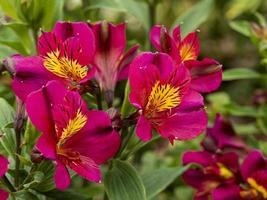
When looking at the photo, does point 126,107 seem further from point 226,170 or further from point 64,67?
point 226,170

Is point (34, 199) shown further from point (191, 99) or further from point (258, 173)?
point (258, 173)

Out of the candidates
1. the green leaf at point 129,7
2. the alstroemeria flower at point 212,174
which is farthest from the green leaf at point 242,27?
the alstroemeria flower at point 212,174

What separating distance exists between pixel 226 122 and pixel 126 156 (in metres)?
0.30

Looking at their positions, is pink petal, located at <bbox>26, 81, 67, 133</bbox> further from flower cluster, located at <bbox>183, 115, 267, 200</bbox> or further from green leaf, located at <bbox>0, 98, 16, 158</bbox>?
flower cluster, located at <bbox>183, 115, 267, 200</bbox>

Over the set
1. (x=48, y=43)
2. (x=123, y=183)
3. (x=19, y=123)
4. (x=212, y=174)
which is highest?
(x=48, y=43)

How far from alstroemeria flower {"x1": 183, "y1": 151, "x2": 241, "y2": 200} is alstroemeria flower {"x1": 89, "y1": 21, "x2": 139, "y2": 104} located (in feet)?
0.96

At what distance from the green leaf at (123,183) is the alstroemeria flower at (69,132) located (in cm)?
9


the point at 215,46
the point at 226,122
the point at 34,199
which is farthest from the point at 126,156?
the point at 215,46

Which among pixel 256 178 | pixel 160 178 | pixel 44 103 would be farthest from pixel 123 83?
pixel 44 103

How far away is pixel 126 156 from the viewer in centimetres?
106

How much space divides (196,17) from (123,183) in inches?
25.0

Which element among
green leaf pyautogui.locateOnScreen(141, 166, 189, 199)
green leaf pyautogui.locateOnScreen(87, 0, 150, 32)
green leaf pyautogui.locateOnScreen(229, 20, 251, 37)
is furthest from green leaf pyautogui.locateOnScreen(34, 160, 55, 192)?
green leaf pyautogui.locateOnScreen(229, 20, 251, 37)

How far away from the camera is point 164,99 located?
36.1 inches

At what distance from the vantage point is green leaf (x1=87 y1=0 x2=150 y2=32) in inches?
56.9
